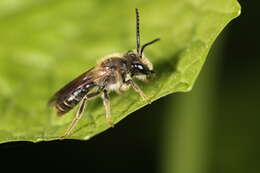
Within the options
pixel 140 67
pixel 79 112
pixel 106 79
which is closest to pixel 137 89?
pixel 140 67

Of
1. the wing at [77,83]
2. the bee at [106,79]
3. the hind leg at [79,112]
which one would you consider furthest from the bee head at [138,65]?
the hind leg at [79,112]

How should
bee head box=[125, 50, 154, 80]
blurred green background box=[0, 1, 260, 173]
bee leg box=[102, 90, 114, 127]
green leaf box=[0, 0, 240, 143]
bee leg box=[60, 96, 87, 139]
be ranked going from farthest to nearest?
blurred green background box=[0, 1, 260, 173]
bee head box=[125, 50, 154, 80]
bee leg box=[60, 96, 87, 139]
green leaf box=[0, 0, 240, 143]
bee leg box=[102, 90, 114, 127]

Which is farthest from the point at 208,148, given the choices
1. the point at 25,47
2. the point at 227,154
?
the point at 25,47

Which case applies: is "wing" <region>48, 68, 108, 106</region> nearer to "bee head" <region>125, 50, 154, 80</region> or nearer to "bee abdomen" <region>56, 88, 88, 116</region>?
"bee abdomen" <region>56, 88, 88, 116</region>

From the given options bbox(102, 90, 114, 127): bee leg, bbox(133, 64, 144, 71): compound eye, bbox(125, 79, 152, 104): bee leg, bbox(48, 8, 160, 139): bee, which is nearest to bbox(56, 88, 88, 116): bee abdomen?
bbox(48, 8, 160, 139): bee

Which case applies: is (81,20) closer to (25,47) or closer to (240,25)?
(25,47)

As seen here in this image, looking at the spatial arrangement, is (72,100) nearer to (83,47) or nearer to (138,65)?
(138,65)
